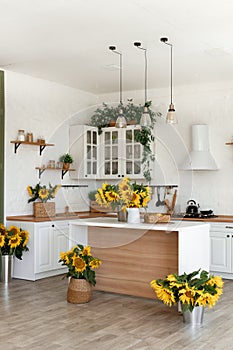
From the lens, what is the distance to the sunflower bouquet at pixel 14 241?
610 cm

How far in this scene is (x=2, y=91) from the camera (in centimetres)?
639

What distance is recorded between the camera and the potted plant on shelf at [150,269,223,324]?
168 inches

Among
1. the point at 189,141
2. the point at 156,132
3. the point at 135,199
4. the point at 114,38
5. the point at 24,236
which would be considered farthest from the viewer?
the point at 156,132

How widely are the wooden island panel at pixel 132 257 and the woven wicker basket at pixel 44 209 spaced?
1246 mm

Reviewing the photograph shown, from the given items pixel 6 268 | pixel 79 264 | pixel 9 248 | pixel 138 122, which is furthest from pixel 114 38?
pixel 6 268

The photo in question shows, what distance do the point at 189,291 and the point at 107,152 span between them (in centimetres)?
379

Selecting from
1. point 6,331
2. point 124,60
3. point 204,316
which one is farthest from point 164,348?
point 124,60

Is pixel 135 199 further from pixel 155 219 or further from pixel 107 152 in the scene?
pixel 107 152

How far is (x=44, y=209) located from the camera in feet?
22.5

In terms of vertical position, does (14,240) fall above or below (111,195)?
below

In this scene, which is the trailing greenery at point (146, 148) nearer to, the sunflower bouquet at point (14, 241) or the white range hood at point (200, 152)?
the white range hood at point (200, 152)

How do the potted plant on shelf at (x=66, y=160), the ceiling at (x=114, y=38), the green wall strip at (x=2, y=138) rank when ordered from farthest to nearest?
the potted plant on shelf at (x=66, y=160) → the green wall strip at (x=2, y=138) → the ceiling at (x=114, y=38)

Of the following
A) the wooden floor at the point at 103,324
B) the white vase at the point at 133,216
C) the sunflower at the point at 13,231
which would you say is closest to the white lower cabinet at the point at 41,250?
the sunflower at the point at 13,231

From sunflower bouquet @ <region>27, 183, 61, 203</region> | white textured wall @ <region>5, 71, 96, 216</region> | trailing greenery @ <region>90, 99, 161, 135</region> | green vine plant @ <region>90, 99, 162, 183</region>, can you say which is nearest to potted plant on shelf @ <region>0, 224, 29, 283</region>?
white textured wall @ <region>5, 71, 96, 216</region>
